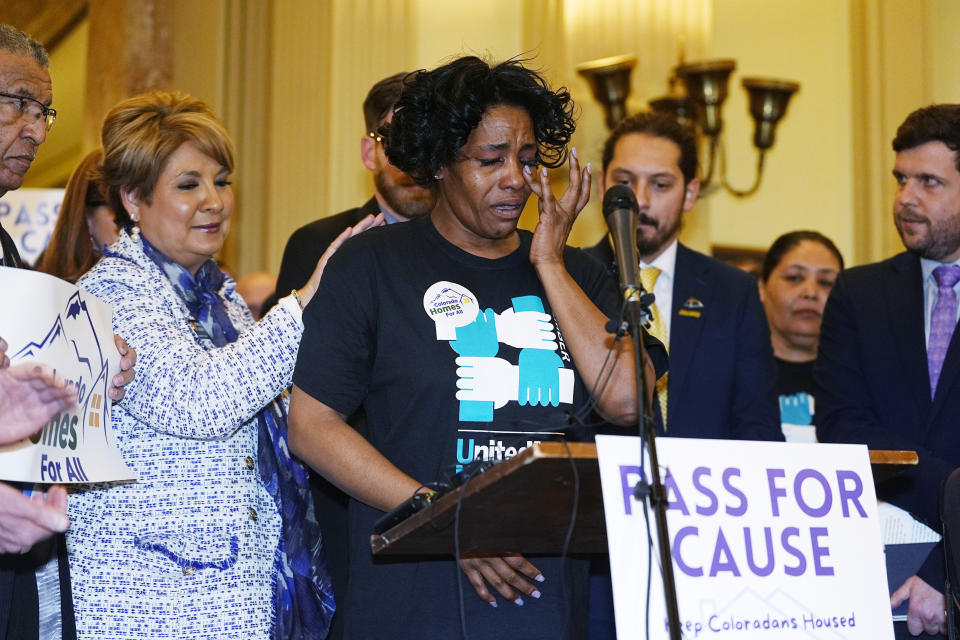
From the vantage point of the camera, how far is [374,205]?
376cm

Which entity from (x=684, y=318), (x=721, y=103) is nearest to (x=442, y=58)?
(x=721, y=103)

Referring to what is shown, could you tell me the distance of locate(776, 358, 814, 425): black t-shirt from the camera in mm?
4516

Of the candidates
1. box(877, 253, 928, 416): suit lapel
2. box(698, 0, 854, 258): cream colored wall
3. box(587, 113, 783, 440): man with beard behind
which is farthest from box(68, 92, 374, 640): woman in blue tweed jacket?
box(698, 0, 854, 258): cream colored wall

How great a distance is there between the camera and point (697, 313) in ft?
12.3

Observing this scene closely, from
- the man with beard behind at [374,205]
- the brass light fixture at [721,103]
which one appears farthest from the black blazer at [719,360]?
the brass light fixture at [721,103]

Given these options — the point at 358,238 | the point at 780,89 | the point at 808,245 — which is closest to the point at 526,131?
the point at 358,238

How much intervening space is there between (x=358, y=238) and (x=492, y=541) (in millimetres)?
789

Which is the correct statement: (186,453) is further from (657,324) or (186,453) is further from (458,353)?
(657,324)

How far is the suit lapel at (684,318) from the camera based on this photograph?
143 inches

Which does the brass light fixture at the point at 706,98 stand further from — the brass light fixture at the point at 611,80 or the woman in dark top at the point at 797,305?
the woman in dark top at the point at 797,305

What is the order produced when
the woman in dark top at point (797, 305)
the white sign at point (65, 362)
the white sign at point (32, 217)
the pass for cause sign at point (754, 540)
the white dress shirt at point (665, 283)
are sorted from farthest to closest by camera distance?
the white sign at point (32, 217), the woman in dark top at point (797, 305), the white dress shirt at point (665, 283), the white sign at point (65, 362), the pass for cause sign at point (754, 540)

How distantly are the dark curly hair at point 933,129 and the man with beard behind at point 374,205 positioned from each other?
4.97 feet

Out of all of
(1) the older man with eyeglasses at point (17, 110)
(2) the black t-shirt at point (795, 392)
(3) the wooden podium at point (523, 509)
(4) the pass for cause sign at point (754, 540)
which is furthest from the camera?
(2) the black t-shirt at point (795, 392)

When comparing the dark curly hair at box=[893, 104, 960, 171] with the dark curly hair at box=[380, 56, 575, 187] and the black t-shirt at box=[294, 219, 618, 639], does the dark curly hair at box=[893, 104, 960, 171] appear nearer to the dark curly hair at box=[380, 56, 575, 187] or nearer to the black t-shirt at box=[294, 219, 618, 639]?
the dark curly hair at box=[380, 56, 575, 187]
